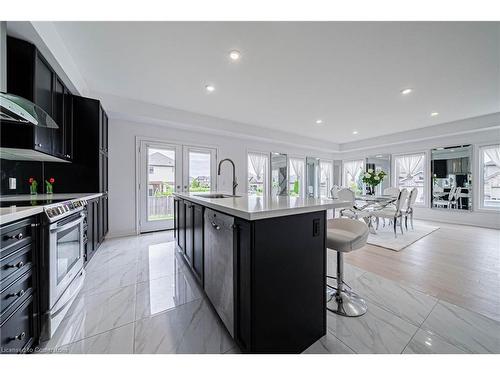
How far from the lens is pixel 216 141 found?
512 centimetres

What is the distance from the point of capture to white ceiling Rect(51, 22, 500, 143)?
2.00 m

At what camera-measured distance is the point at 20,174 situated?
2324 millimetres

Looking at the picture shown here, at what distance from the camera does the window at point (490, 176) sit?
474cm

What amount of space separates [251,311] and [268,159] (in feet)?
17.9

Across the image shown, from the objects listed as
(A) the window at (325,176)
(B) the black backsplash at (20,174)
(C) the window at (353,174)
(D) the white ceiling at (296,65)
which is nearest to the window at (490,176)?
(D) the white ceiling at (296,65)

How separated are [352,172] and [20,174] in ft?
29.0

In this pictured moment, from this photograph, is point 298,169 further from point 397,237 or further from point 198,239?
point 198,239

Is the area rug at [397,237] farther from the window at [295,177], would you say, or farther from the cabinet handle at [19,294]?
the cabinet handle at [19,294]

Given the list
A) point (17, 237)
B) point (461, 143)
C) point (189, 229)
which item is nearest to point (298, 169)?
point (461, 143)

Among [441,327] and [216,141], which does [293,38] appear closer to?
[441,327]

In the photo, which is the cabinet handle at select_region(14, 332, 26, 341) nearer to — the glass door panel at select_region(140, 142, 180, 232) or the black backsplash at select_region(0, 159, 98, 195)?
the black backsplash at select_region(0, 159, 98, 195)

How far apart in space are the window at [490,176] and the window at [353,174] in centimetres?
298

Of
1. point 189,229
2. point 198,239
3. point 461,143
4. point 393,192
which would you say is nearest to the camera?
point 198,239
